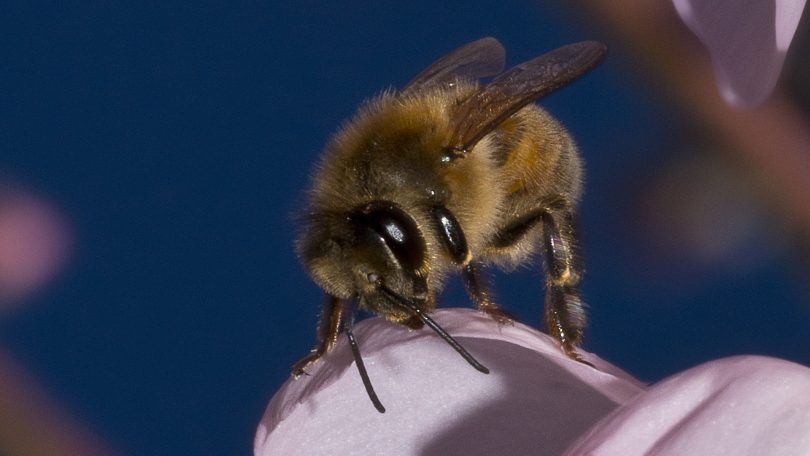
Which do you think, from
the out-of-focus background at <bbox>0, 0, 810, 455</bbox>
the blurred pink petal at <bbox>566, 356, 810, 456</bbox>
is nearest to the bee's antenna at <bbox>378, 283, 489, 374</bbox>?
the blurred pink petal at <bbox>566, 356, 810, 456</bbox>

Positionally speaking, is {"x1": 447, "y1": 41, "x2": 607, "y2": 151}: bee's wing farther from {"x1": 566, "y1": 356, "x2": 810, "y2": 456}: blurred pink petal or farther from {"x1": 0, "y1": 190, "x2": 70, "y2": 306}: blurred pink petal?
{"x1": 0, "y1": 190, "x2": 70, "y2": 306}: blurred pink petal

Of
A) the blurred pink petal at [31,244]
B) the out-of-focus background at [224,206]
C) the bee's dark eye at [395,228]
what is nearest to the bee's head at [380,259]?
the bee's dark eye at [395,228]

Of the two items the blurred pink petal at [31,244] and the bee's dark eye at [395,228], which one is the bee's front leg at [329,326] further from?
the blurred pink petal at [31,244]

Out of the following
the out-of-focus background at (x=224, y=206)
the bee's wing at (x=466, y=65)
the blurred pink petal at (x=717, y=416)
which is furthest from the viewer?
the out-of-focus background at (x=224, y=206)

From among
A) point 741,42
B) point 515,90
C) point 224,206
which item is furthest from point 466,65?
point 224,206

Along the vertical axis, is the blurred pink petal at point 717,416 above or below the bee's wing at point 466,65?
below
